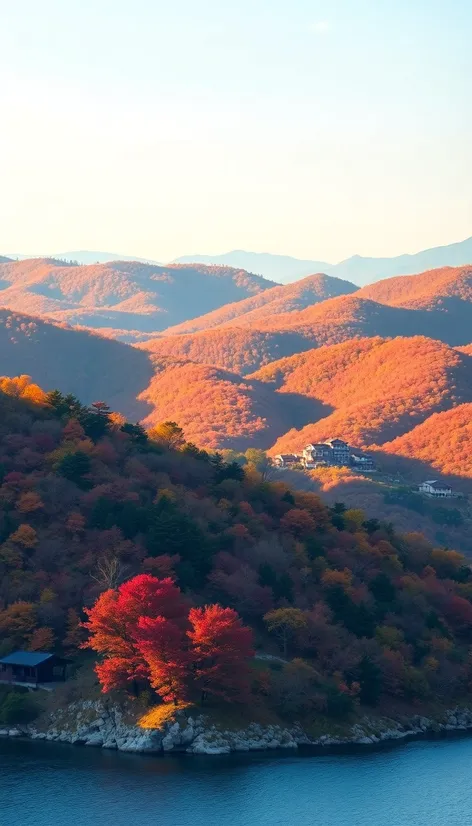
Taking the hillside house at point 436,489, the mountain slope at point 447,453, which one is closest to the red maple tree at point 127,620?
the hillside house at point 436,489

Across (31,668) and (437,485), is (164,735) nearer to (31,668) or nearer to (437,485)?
(31,668)

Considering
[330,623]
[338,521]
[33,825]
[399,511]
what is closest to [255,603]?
[330,623]

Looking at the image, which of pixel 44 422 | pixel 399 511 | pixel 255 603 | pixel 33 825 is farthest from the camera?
pixel 399 511

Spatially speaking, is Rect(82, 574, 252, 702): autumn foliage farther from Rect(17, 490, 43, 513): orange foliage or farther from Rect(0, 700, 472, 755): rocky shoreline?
Rect(17, 490, 43, 513): orange foliage

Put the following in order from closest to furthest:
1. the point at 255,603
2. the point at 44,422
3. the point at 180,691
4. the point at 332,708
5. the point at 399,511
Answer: the point at 180,691
the point at 332,708
the point at 255,603
the point at 44,422
the point at 399,511

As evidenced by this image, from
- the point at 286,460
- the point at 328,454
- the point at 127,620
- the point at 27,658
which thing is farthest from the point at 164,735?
the point at 286,460

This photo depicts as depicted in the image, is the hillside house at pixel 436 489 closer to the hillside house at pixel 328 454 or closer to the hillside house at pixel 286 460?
the hillside house at pixel 328 454

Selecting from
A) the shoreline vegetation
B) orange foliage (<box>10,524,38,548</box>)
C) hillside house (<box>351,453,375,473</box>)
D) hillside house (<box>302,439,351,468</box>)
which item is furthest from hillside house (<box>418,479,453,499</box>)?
orange foliage (<box>10,524,38,548</box>)

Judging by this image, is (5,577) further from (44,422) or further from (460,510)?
(460,510)
